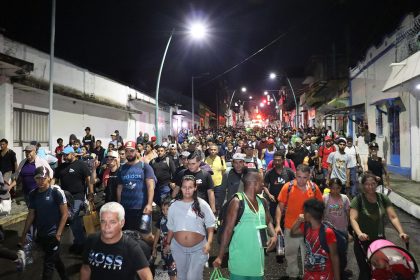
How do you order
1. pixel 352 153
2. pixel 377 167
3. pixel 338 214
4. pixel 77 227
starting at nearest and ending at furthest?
pixel 338 214
pixel 77 227
pixel 377 167
pixel 352 153

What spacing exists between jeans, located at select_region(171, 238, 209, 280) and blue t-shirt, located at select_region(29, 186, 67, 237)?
6.13ft

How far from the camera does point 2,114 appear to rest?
12422 millimetres

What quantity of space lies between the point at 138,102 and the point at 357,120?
47.0 feet

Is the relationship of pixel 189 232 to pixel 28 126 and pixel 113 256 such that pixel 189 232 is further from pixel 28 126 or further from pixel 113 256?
pixel 28 126

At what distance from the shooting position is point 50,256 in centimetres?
484

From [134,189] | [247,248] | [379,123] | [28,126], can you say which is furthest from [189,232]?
[379,123]

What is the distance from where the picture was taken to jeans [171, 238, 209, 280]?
13.7ft

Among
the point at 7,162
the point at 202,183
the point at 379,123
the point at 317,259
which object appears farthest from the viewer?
the point at 379,123

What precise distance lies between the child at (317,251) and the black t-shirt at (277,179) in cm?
254

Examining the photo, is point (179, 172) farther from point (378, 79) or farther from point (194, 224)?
point (378, 79)

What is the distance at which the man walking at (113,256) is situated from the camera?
2979 mm

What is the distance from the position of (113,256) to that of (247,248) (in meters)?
1.45

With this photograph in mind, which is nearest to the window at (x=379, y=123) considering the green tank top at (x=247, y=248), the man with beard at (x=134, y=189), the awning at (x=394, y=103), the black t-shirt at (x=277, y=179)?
the awning at (x=394, y=103)

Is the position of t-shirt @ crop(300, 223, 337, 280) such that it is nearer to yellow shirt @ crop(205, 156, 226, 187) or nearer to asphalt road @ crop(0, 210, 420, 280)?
asphalt road @ crop(0, 210, 420, 280)
